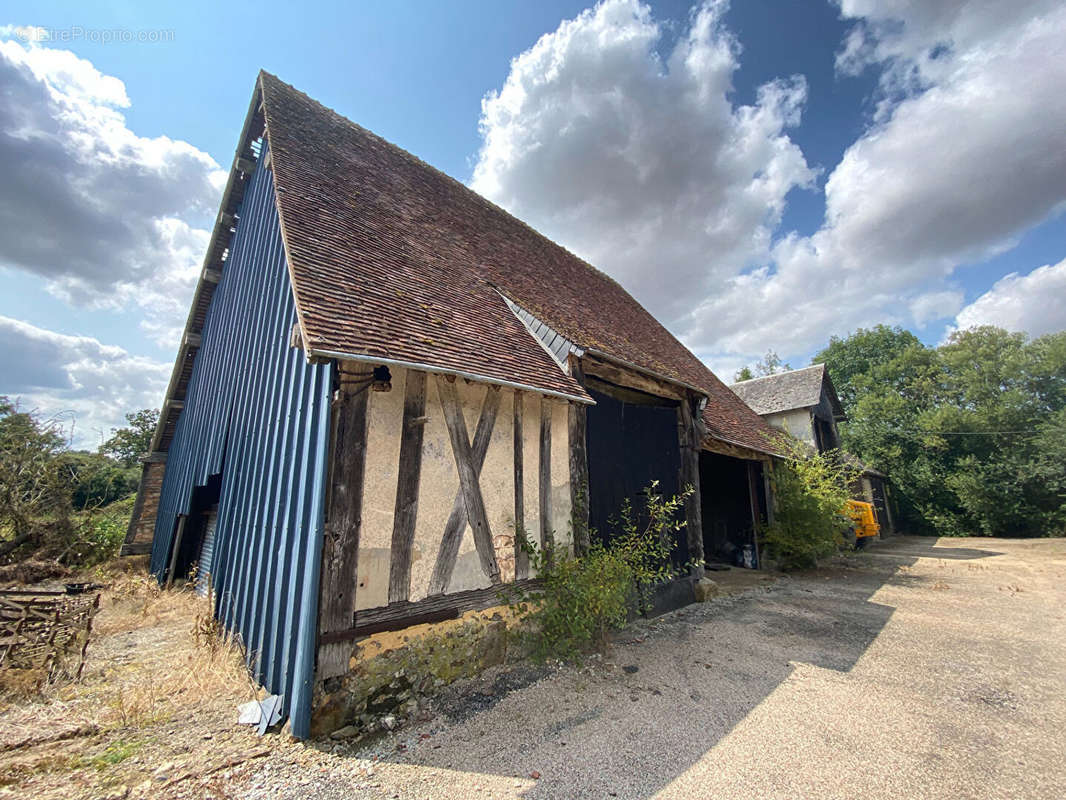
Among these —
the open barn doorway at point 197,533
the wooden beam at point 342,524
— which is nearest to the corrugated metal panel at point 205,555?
the open barn doorway at point 197,533

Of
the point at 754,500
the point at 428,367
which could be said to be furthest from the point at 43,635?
the point at 754,500

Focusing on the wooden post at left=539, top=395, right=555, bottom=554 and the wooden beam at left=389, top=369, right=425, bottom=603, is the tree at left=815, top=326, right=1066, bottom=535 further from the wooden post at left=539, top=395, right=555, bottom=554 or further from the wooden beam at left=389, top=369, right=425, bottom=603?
A: the wooden beam at left=389, top=369, right=425, bottom=603

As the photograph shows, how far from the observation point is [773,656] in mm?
4051

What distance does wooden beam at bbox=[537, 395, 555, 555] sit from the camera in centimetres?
423

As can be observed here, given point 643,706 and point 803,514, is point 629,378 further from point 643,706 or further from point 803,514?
point 803,514

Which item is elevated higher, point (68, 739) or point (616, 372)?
point (616, 372)

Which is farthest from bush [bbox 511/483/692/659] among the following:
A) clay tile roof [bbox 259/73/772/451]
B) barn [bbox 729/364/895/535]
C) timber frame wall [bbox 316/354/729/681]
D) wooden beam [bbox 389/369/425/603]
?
barn [bbox 729/364/895/535]

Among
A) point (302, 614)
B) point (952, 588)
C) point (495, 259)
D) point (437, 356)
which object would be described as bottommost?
point (952, 588)

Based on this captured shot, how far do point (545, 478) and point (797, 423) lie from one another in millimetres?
13478

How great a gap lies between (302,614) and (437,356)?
6.53 feet

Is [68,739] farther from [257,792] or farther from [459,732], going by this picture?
[459,732]

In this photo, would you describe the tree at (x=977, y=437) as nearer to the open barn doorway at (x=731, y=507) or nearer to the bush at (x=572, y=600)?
the open barn doorway at (x=731, y=507)

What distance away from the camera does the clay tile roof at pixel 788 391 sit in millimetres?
14430

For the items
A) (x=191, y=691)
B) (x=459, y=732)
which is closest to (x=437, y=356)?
(x=459, y=732)
